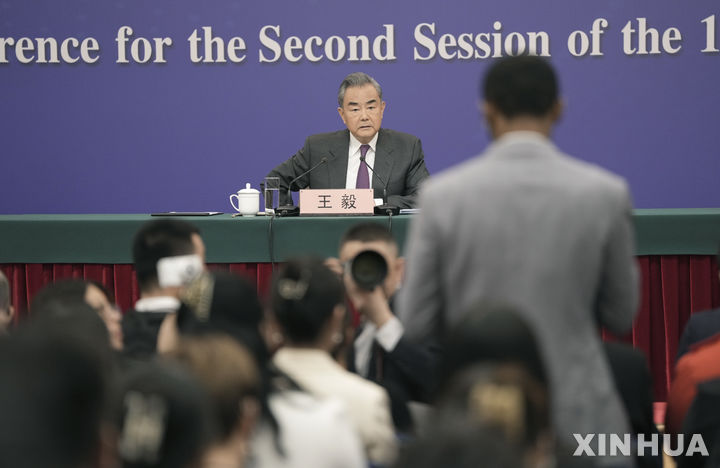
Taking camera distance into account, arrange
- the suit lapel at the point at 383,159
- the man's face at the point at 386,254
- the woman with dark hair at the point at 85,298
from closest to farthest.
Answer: the woman with dark hair at the point at 85,298 < the man's face at the point at 386,254 < the suit lapel at the point at 383,159

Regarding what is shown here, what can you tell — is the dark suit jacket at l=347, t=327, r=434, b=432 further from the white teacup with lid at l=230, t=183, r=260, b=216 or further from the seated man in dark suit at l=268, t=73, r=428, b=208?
the seated man in dark suit at l=268, t=73, r=428, b=208

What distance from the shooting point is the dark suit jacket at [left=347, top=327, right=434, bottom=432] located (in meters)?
2.01

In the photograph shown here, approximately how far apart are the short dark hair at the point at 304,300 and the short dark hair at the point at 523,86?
0.43 m

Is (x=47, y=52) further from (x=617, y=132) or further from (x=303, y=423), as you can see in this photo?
(x=303, y=423)

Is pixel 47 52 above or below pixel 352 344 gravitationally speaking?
above

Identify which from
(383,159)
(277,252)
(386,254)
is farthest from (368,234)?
(383,159)

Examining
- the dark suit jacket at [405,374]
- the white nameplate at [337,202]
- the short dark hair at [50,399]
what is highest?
the white nameplate at [337,202]

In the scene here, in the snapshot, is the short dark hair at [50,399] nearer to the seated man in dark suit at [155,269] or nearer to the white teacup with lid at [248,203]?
the seated man in dark suit at [155,269]

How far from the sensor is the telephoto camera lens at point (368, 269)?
2.01 meters

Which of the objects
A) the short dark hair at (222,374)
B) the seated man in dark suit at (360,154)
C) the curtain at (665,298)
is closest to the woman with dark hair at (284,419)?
the short dark hair at (222,374)

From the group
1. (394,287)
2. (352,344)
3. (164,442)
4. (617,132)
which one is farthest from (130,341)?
(617,132)

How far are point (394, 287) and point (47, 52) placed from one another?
3742mm

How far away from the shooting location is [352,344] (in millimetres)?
2338

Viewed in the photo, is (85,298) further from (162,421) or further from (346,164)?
(346,164)
